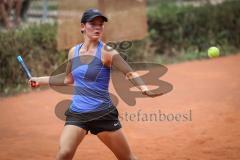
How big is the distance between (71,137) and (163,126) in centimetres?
399

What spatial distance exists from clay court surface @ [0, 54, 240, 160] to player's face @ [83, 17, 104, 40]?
243cm

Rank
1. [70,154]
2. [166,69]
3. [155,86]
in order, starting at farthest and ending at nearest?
[166,69] → [155,86] → [70,154]

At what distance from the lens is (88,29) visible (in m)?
5.12

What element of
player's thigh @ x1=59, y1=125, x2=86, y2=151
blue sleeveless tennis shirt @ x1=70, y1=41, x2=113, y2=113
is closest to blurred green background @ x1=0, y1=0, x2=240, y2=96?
blue sleeveless tennis shirt @ x1=70, y1=41, x2=113, y2=113

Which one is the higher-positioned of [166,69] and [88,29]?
[88,29]

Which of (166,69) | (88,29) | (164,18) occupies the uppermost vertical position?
(88,29)

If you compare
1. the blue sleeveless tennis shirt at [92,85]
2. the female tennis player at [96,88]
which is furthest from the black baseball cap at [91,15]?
the blue sleeveless tennis shirt at [92,85]

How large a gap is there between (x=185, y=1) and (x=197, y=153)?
14553 millimetres

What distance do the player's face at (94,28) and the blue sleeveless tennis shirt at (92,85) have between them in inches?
4.7

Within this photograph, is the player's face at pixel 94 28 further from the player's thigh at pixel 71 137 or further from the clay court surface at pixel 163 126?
the clay court surface at pixel 163 126

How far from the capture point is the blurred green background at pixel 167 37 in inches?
506

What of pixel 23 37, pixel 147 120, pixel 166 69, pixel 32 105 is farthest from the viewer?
pixel 166 69

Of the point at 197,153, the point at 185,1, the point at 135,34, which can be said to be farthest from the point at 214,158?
the point at 185,1

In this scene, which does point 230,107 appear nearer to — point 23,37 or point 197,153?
point 197,153
